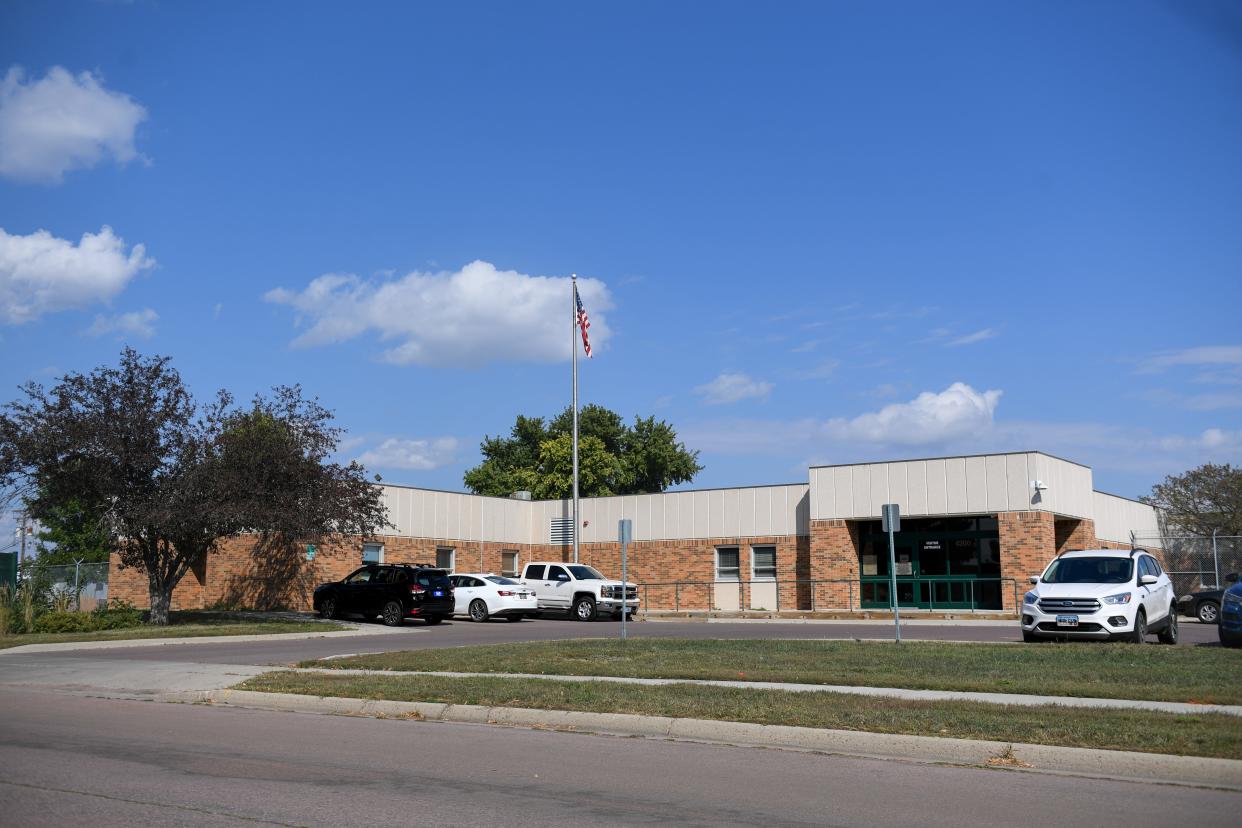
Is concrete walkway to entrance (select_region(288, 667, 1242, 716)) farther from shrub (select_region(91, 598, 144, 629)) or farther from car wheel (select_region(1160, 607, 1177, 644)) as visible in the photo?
shrub (select_region(91, 598, 144, 629))

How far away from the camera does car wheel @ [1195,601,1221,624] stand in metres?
28.2

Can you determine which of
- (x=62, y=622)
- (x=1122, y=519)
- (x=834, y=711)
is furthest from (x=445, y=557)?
(x=834, y=711)

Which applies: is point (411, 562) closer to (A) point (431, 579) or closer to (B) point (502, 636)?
(A) point (431, 579)

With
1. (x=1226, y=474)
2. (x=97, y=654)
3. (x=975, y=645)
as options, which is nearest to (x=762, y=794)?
(x=975, y=645)

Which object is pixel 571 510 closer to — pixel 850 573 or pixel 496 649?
pixel 850 573

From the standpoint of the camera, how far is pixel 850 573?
37812 millimetres

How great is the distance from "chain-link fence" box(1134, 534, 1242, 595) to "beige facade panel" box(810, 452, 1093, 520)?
4.18 meters

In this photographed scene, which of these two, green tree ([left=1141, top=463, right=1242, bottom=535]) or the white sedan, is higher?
green tree ([left=1141, top=463, right=1242, bottom=535])

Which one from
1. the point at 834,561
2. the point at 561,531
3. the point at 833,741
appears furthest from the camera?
the point at 561,531

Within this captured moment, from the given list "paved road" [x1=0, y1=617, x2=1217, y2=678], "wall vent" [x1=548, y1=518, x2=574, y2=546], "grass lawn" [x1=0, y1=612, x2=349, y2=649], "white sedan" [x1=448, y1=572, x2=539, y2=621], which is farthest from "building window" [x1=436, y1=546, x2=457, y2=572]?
"grass lawn" [x1=0, y1=612, x2=349, y2=649]

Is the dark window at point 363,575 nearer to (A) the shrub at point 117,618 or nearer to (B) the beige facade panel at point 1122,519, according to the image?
(A) the shrub at point 117,618

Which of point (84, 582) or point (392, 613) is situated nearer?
point (392, 613)

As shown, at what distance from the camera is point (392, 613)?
103 ft

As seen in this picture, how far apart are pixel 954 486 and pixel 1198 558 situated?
11800 millimetres
